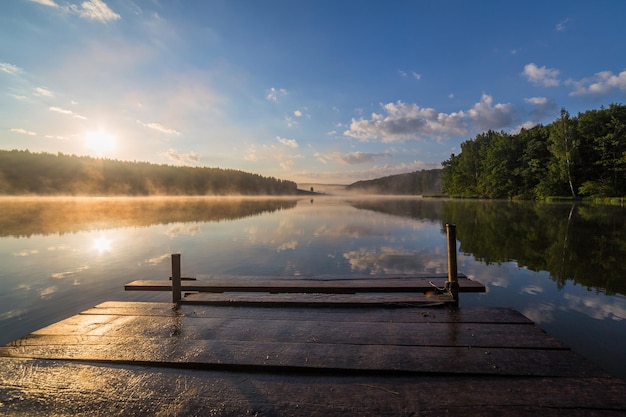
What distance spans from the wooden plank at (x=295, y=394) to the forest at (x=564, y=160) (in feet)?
265

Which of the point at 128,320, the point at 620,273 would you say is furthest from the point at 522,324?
the point at 620,273

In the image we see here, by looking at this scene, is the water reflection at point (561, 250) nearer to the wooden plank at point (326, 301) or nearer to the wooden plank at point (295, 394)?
the wooden plank at point (326, 301)

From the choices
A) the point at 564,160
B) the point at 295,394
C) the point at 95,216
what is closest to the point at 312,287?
the point at 295,394

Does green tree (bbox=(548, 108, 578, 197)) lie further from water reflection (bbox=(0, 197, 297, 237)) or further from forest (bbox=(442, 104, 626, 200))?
water reflection (bbox=(0, 197, 297, 237))

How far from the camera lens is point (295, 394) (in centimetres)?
399

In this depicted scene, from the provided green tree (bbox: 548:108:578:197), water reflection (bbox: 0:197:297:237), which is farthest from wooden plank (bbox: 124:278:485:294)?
green tree (bbox: 548:108:578:197)

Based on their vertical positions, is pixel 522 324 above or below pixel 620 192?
below

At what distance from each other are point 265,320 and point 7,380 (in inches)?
162

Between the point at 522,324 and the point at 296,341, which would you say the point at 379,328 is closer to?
the point at 296,341

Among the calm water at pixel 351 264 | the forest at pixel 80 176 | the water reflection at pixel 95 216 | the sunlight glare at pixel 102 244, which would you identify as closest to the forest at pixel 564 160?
the calm water at pixel 351 264

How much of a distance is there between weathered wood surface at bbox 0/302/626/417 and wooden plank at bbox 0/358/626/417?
2 centimetres

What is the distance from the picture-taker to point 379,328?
6039mm

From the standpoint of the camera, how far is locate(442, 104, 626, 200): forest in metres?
63.8

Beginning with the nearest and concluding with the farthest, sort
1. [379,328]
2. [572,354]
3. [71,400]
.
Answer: [71,400]
[572,354]
[379,328]
